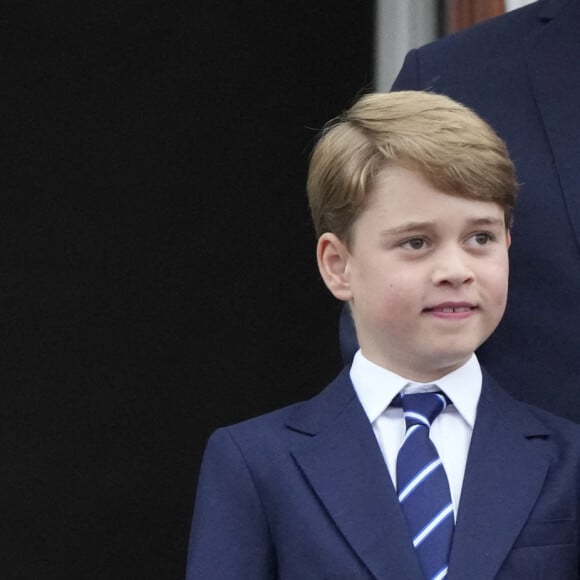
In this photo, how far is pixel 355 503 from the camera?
150cm

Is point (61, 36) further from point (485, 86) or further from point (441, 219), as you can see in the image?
point (441, 219)

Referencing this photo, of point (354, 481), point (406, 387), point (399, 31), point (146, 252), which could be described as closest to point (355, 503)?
point (354, 481)

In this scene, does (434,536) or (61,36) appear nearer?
(434,536)

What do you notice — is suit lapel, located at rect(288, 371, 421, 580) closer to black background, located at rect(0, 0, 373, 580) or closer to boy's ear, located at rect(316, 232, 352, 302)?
boy's ear, located at rect(316, 232, 352, 302)

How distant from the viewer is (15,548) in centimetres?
290

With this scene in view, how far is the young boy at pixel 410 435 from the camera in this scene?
58.4 inches

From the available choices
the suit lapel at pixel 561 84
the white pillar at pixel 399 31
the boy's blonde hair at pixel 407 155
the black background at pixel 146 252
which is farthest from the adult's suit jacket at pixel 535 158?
the black background at pixel 146 252

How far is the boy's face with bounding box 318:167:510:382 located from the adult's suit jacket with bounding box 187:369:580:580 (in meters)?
0.08

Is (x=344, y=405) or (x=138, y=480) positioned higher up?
(x=344, y=405)

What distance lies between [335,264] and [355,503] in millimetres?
248

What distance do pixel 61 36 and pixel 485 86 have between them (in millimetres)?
1274

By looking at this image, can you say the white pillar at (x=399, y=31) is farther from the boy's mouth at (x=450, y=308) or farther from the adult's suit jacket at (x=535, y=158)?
the boy's mouth at (x=450, y=308)

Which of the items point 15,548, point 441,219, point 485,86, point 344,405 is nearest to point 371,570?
point 344,405

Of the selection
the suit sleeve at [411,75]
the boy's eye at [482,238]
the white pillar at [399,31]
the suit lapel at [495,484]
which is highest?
the white pillar at [399,31]
